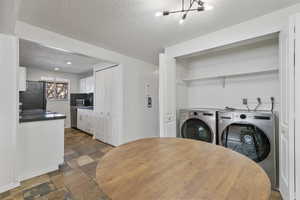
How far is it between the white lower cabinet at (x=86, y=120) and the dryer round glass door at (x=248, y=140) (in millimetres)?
3784

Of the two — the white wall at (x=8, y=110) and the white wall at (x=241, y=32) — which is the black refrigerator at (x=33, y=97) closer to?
the white wall at (x=8, y=110)

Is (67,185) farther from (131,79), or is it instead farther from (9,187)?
(131,79)

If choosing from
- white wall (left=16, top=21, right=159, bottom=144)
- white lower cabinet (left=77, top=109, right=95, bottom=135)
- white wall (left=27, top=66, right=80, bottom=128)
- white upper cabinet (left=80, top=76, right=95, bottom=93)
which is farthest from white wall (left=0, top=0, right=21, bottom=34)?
white wall (left=27, top=66, right=80, bottom=128)

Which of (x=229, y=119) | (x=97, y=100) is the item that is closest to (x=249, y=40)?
(x=229, y=119)

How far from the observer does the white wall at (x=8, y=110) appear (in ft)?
5.95

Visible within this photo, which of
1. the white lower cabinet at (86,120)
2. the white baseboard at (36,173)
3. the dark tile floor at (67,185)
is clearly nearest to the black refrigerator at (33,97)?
the white lower cabinet at (86,120)

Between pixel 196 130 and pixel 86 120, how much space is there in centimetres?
382

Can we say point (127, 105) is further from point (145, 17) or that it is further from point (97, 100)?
point (145, 17)

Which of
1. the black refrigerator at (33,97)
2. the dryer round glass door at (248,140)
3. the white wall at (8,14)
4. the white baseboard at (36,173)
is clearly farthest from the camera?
the black refrigerator at (33,97)

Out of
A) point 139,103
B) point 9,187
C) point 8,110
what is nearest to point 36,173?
point 9,187

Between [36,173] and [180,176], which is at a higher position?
[180,176]

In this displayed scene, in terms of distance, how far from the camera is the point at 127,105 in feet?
11.5

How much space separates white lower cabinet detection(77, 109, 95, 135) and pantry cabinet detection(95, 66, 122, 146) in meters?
0.38

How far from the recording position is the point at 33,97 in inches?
157
